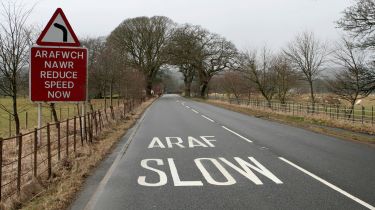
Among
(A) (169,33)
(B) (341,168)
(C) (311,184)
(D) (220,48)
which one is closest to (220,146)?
(B) (341,168)

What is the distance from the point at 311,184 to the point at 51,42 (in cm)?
715

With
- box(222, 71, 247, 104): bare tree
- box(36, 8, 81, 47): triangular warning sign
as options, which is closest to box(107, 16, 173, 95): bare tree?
box(222, 71, 247, 104): bare tree

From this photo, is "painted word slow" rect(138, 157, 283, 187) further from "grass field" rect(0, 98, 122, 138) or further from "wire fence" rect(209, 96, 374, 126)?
"wire fence" rect(209, 96, 374, 126)

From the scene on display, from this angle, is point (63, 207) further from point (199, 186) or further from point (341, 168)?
point (341, 168)

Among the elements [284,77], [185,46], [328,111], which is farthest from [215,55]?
[328,111]

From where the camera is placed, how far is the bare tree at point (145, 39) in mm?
66062

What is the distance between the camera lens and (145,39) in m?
66.5

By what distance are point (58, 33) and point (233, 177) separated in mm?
5804

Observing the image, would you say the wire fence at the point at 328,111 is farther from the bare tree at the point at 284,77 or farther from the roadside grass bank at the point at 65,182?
the roadside grass bank at the point at 65,182

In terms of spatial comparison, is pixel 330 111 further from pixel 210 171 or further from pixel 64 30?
pixel 64 30

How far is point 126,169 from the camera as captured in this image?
8.77 metres

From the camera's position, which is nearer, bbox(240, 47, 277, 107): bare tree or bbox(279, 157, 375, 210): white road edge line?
bbox(279, 157, 375, 210): white road edge line

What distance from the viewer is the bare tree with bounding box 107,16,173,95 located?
217ft

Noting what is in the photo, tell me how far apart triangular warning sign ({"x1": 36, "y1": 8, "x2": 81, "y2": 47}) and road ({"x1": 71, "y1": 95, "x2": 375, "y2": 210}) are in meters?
3.34
